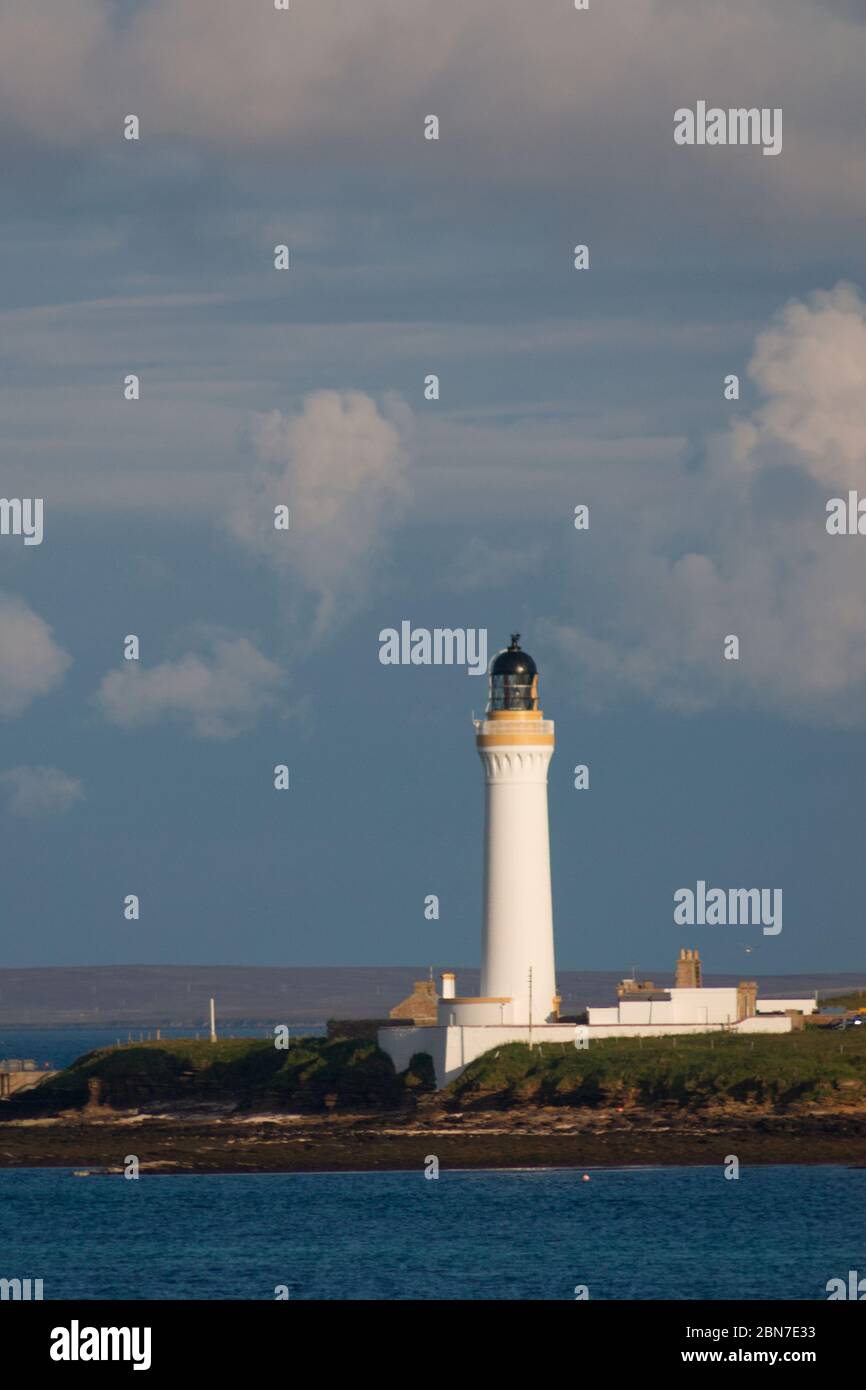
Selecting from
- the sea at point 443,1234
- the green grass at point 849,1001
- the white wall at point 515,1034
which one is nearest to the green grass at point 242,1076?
the white wall at point 515,1034

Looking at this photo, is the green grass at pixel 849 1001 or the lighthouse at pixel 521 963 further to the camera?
the green grass at pixel 849 1001

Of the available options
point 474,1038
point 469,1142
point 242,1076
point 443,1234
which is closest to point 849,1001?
point 474,1038

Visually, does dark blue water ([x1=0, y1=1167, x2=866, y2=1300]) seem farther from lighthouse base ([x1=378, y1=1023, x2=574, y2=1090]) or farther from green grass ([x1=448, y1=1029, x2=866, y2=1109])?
lighthouse base ([x1=378, y1=1023, x2=574, y2=1090])

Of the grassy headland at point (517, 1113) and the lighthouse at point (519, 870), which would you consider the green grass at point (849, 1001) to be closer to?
the grassy headland at point (517, 1113)

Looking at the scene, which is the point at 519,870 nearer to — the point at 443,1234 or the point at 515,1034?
the point at 515,1034
